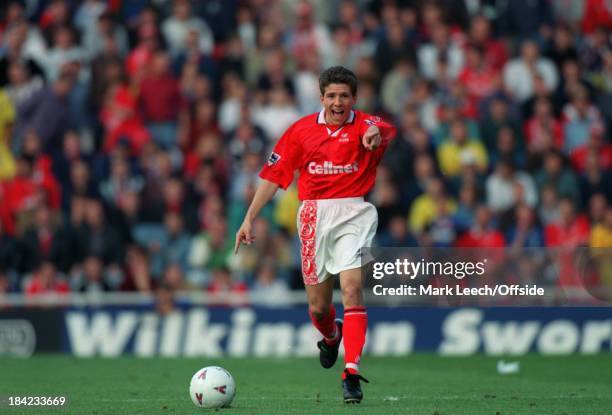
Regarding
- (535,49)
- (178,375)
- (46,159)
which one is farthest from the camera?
(535,49)

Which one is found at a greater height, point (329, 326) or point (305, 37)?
point (305, 37)

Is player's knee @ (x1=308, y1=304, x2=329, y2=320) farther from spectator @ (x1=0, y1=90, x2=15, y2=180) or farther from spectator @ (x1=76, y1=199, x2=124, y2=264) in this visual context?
spectator @ (x1=0, y1=90, x2=15, y2=180)

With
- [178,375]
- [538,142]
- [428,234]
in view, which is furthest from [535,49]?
[178,375]

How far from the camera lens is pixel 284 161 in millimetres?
9352

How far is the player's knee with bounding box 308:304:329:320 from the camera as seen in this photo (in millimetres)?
9562

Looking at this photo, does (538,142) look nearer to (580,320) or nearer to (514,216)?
(514,216)

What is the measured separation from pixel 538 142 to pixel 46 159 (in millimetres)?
6676

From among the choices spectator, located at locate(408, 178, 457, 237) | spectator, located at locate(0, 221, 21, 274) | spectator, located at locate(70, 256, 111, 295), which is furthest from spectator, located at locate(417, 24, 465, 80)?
spectator, located at locate(0, 221, 21, 274)

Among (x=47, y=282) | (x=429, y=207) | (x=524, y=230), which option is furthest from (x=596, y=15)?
(x=47, y=282)

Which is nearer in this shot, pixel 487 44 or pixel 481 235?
pixel 481 235

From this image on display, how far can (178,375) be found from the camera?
12.5 m
